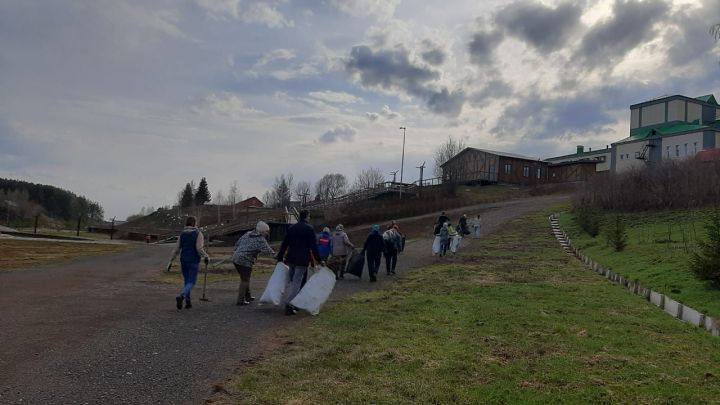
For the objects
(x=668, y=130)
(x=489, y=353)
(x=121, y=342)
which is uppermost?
(x=668, y=130)

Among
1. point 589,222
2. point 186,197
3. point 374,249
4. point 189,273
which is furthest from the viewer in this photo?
point 186,197

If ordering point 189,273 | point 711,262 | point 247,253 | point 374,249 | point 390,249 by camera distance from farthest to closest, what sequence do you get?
1. point 390,249
2. point 374,249
3. point 711,262
4. point 247,253
5. point 189,273

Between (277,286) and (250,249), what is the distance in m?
0.97

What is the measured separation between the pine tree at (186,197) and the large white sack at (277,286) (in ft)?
358

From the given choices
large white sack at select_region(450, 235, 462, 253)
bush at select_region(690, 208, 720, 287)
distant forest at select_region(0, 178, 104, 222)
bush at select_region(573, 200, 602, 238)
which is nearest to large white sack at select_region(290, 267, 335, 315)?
bush at select_region(690, 208, 720, 287)

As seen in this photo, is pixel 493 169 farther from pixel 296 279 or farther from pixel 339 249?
pixel 296 279

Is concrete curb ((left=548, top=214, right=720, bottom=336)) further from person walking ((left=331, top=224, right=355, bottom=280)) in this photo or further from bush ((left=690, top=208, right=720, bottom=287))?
person walking ((left=331, top=224, right=355, bottom=280))

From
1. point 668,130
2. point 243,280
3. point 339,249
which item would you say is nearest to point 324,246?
point 339,249

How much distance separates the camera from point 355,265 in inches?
635

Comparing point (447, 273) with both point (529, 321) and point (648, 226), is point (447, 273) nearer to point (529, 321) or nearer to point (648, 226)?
point (529, 321)

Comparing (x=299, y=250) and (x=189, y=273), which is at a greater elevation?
(x=299, y=250)

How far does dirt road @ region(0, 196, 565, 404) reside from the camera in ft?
16.9

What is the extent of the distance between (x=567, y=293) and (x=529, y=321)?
3.67m

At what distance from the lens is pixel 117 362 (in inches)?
239
